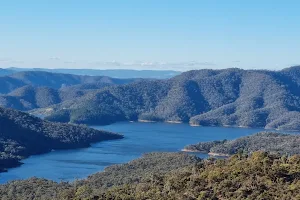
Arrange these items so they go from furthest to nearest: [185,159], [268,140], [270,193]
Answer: [268,140]
[185,159]
[270,193]

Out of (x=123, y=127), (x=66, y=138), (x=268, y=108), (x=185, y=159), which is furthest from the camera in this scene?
(x=268, y=108)

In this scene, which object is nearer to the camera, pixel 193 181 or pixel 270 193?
pixel 270 193

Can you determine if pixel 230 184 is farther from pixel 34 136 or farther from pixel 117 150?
pixel 34 136

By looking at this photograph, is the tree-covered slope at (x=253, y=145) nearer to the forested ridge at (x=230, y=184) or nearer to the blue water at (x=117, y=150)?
the blue water at (x=117, y=150)

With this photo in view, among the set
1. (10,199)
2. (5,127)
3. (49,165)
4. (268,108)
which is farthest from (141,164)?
(268,108)

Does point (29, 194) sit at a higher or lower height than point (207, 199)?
lower

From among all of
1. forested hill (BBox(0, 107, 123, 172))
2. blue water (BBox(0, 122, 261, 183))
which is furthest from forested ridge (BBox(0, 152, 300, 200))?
forested hill (BBox(0, 107, 123, 172))

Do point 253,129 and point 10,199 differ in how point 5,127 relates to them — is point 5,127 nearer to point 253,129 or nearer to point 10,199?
point 10,199
